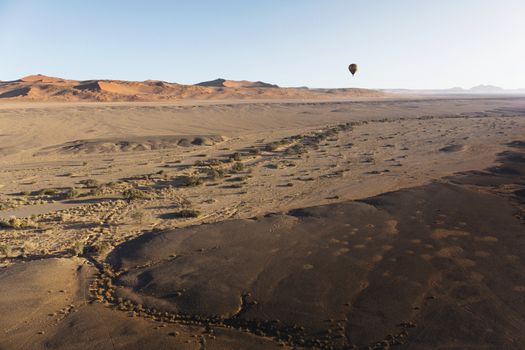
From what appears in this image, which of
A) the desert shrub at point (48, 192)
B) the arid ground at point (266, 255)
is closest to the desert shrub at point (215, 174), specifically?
the arid ground at point (266, 255)

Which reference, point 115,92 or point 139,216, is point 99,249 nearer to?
point 139,216

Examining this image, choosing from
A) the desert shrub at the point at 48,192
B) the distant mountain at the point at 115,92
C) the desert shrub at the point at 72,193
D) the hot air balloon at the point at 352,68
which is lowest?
the desert shrub at the point at 48,192

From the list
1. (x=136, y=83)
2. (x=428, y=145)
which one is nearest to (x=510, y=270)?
(x=428, y=145)

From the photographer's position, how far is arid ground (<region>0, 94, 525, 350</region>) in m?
9.21

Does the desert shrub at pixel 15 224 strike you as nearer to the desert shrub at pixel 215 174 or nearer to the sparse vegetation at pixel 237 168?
the desert shrub at pixel 215 174

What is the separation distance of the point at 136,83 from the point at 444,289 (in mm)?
140175

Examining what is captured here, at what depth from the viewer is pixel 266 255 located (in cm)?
1324

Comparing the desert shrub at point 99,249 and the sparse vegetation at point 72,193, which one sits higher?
the desert shrub at point 99,249

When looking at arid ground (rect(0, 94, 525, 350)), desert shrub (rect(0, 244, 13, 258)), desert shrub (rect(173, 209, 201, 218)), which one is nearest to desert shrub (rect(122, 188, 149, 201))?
arid ground (rect(0, 94, 525, 350))

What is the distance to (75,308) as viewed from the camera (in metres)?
10.2

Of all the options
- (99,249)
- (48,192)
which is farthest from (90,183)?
(99,249)

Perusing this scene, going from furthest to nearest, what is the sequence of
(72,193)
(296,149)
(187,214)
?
(296,149)
(72,193)
(187,214)

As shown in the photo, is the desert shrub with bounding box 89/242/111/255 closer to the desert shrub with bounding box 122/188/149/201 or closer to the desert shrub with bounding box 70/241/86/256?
the desert shrub with bounding box 70/241/86/256

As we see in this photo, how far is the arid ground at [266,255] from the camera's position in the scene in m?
9.21
